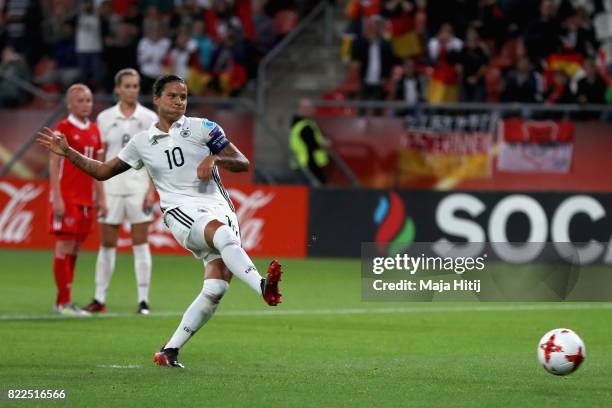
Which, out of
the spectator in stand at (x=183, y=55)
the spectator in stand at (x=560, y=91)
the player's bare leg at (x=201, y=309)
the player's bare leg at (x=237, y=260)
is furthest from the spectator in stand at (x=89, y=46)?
the player's bare leg at (x=237, y=260)

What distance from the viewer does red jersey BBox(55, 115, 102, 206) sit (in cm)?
1269

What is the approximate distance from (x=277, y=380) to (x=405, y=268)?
3.74 m

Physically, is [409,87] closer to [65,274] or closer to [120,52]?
[120,52]

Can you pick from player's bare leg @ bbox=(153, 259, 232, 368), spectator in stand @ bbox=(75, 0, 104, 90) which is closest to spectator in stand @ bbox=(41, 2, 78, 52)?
spectator in stand @ bbox=(75, 0, 104, 90)

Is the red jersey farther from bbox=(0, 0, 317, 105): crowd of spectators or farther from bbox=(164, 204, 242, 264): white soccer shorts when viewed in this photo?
bbox=(0, 0, 317, 105): crowd of spectators

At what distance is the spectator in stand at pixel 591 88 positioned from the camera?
19812 millimetres

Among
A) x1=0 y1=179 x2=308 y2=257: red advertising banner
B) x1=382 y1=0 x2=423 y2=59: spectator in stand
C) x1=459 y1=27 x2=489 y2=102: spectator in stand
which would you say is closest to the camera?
x1=0 y1=179 x2=308 y2=257: red advertising banner

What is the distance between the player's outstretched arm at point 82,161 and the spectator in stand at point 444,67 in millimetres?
11560

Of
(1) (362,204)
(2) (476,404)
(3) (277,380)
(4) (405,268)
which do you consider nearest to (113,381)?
(3) (277,380)

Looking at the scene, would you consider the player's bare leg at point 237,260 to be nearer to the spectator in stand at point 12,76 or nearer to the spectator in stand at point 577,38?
the spectator in stand at point 12,76

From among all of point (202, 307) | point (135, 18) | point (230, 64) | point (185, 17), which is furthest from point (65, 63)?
point (202, 307)

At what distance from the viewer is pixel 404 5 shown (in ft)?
71.7

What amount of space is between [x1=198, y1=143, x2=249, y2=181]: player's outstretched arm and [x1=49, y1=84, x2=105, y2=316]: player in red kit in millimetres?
3863

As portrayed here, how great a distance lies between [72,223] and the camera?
12820mm
